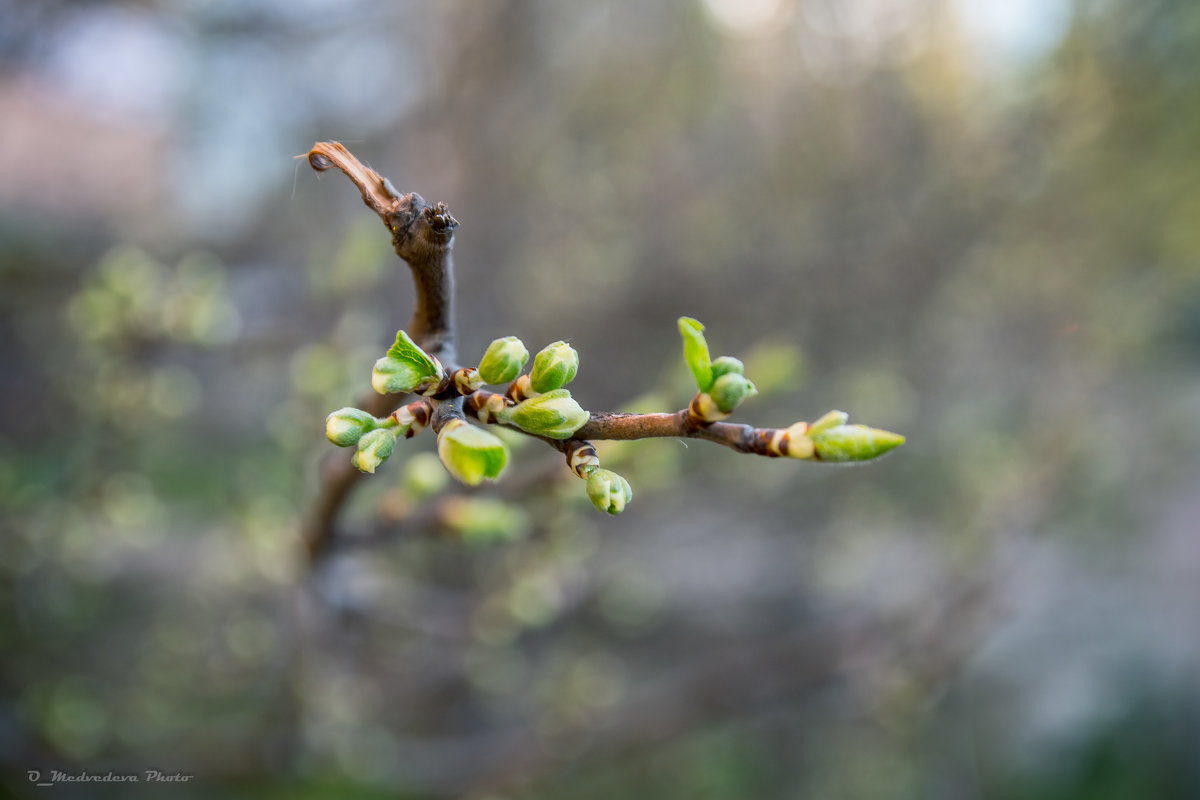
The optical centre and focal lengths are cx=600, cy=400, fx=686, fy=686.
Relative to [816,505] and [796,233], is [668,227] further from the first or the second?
[816,505]

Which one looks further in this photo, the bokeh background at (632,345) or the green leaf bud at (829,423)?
the bokeh background at (632,345)

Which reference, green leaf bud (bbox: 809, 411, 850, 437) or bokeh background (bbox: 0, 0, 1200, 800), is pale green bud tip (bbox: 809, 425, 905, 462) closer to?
green leaf bud (bbox: 809, 411, 850, 437)

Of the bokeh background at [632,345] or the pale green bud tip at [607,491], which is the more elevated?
the bokeh background at [632,345]

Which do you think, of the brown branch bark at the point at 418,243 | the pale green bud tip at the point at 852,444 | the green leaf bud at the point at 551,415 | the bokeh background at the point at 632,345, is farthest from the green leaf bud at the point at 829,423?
the bokeh background at the point at 632,345

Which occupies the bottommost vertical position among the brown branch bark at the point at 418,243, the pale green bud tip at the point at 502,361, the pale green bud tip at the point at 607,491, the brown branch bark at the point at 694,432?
the pale green bud tip at the point at 607,491

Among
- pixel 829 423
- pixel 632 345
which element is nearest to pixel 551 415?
pixel 829 423

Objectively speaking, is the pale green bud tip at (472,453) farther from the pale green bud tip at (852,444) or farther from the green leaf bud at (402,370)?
the pale green bud tip at (852,444)
